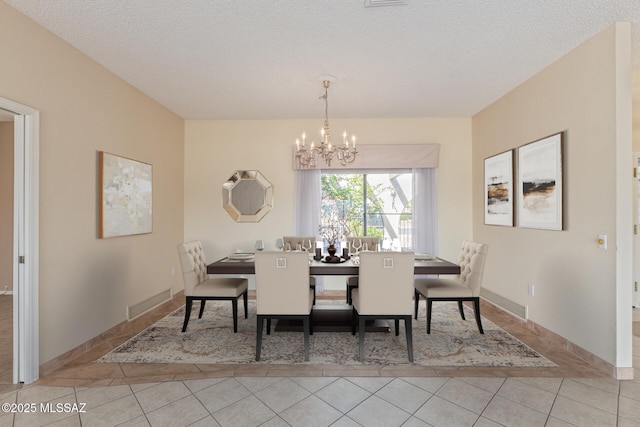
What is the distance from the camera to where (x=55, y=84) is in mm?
2447

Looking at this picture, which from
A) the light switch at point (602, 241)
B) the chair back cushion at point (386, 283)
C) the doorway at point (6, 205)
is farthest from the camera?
the doorway at point (6, 205)

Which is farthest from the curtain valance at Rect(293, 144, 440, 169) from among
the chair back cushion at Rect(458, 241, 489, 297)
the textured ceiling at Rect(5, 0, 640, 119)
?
the chair back cushion at Rect(458, 241, 489, 297)

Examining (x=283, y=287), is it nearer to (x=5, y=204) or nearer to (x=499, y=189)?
(x=499, y=189)

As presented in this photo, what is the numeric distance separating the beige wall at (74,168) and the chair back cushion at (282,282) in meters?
1.62

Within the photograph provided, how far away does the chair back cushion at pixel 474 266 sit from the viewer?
10.00 ft

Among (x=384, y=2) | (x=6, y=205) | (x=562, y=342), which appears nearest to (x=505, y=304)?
(x=562, y=342)

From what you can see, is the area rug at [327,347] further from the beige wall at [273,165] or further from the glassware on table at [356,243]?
the beige wall at [273,165]

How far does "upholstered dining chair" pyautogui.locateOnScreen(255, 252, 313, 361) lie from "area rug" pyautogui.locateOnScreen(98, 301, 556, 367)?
28 centimetres

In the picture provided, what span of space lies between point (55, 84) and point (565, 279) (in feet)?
15.5

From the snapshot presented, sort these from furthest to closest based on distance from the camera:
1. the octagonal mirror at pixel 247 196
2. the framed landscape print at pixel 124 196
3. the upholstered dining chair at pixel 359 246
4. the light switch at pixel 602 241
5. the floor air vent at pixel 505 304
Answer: the octagonal mirror at pixel 247 196 < the upholstered dining chair at pixel 359 246 < the floor air vent at pixel 505 304 < the framed landscape print at pixel 124 196 < the light switch at pixel 602 241

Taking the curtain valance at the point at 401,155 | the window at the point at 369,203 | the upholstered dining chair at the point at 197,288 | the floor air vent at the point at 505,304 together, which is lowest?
the floor air vent at the point at 505,304

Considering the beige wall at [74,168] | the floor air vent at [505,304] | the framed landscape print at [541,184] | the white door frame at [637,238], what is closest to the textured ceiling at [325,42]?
the beige wall at [74,168]

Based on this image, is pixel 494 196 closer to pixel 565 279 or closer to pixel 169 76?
pixel 565 279

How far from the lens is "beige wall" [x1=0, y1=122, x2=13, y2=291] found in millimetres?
4383
